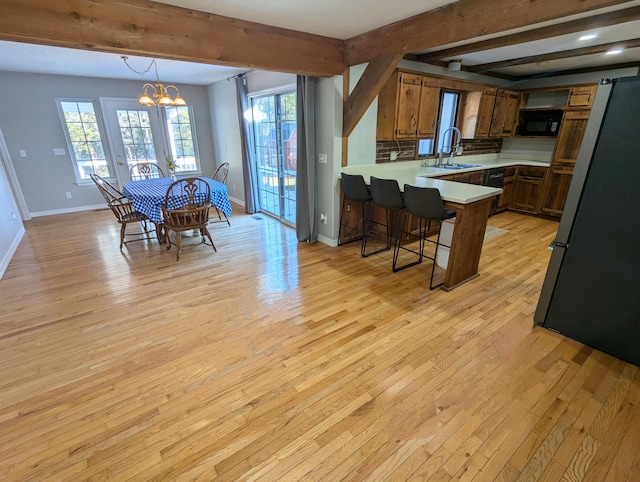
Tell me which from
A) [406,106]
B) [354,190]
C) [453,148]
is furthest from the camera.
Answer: [453,148]

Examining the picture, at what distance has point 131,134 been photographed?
6074 millimetres

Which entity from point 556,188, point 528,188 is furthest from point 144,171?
point 556,188

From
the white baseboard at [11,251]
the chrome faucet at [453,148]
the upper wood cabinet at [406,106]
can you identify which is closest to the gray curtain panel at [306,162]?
the upper wood cabinet at [406,106]

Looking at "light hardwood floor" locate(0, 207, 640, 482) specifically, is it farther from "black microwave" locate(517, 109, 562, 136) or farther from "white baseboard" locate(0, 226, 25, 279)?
"black microwave" locate(517, 109, 562, 136)

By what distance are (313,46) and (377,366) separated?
301 centimetres

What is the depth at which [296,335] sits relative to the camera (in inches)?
89.8

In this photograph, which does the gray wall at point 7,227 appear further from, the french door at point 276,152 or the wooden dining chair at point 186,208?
the french door at point 276,152

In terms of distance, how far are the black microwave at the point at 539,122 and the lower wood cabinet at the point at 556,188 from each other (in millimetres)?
726

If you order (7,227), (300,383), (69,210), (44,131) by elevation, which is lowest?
(300,383)

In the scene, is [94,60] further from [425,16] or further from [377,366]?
[377,366]

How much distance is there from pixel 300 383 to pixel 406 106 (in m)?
3.58

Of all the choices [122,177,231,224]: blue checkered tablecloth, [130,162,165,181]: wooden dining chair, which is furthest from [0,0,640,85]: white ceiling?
[122,177,231,224]: blue checkered tablecloth

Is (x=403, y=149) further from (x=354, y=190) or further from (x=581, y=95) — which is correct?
(x=581, y=95)

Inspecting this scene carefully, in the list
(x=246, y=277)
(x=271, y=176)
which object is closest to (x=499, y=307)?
(x=246, y=277)
